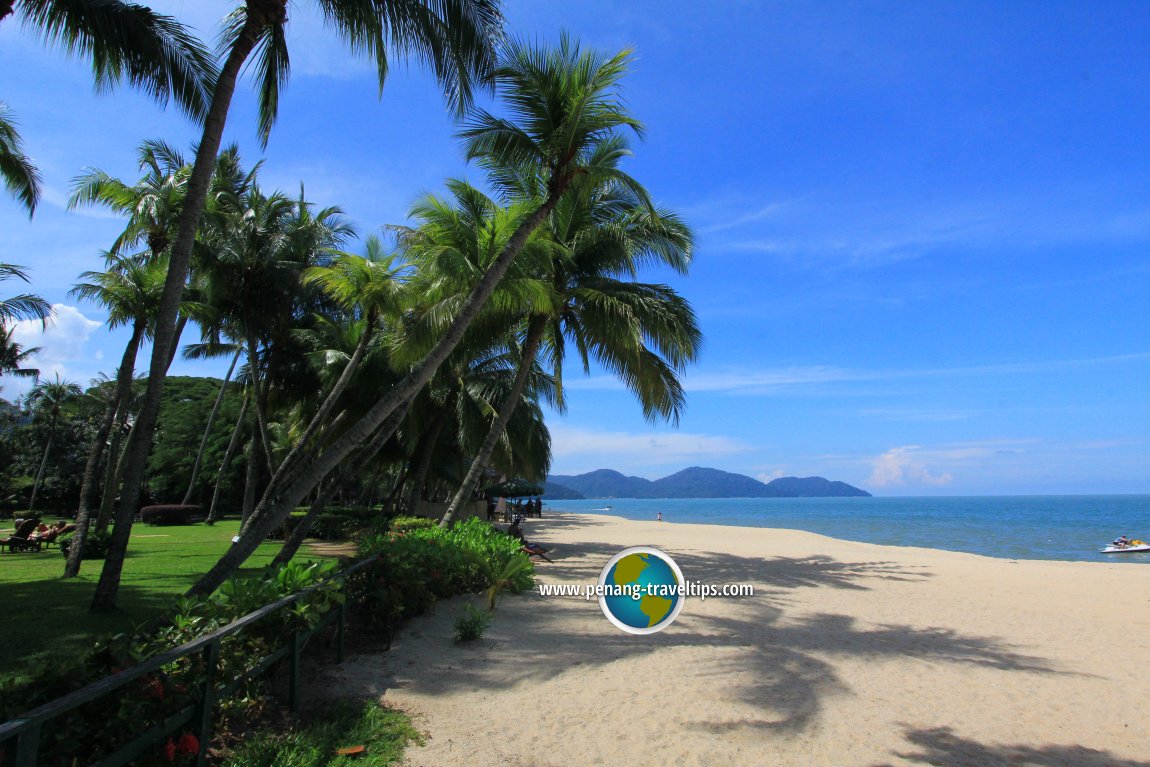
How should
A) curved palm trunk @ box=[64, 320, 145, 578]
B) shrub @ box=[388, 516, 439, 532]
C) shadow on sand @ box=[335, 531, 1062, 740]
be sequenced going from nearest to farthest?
shadow on sand @ box=[335, 531, 1062, 740]
curved palm trunk @ box=[64, 320, 145, 578]
shrub @ box=[388, 516, 439, 532]

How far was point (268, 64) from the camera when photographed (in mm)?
7805

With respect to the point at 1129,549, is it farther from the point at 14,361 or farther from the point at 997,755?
the point at 14,361

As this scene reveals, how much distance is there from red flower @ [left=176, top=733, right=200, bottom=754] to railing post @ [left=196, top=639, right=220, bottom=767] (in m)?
0.04

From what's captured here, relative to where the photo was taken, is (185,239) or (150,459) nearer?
(185,239)

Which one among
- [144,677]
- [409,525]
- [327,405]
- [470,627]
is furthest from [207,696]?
[409,525]

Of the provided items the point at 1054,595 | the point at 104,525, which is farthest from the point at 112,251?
the point at 1054,595

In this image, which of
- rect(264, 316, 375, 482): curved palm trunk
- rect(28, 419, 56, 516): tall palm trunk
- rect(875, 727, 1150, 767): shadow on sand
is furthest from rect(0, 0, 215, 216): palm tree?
rect(28, 419, 56, 516): tall palm trunk

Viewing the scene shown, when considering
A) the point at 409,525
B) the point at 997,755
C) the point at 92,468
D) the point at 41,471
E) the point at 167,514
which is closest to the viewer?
the point at 997,755

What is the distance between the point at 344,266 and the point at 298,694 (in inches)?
309

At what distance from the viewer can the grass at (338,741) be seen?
146 inches

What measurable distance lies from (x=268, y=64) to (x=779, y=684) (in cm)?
891

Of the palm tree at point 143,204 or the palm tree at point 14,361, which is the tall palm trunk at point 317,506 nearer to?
the palm tree at point 143,204

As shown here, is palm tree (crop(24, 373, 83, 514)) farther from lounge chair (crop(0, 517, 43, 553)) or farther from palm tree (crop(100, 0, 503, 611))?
palm tree (crop(100, 0, 503, 611))

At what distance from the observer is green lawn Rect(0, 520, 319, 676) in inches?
236
